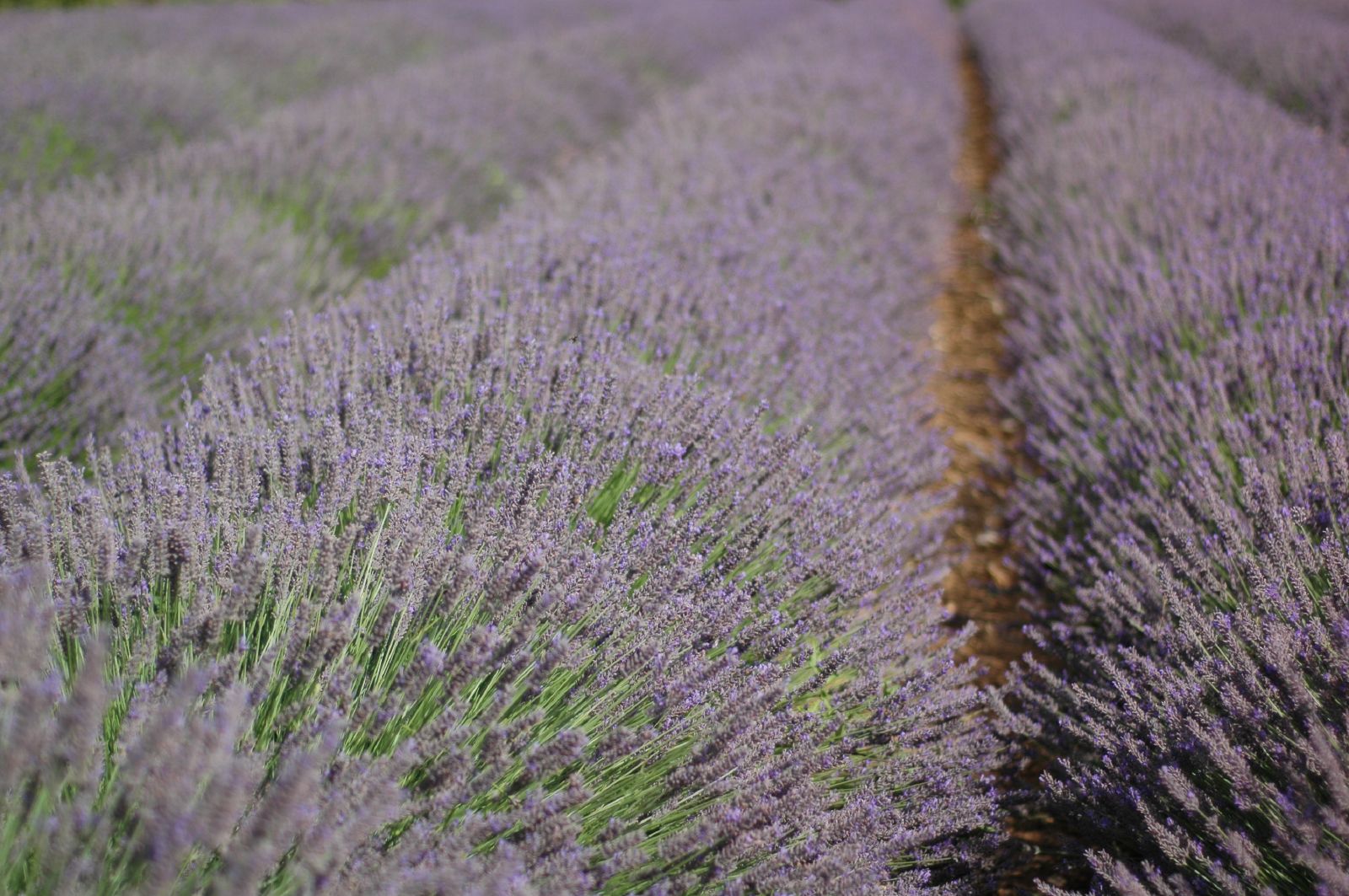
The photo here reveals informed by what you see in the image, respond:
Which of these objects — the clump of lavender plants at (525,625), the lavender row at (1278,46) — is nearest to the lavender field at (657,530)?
the clump of lavender plants at (525,625)

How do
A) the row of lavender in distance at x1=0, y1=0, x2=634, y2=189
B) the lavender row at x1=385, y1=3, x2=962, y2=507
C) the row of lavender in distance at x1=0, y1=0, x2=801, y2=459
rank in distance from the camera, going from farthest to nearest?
the row of lavender in distance at x1=0, y1=0, x2=634, y2=189 → the row of lavender in distance at x1=0, y1=0, x2=801, y2=459 → the lavender row at x1=385, y1=3, x2=962, y2=507

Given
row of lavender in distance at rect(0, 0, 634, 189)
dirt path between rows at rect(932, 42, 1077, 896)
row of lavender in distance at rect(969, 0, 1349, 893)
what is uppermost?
row of lavender in distance at rect(0, 0, 634, 189)

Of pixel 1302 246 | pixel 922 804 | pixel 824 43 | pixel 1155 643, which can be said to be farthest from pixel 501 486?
pixel 824 43

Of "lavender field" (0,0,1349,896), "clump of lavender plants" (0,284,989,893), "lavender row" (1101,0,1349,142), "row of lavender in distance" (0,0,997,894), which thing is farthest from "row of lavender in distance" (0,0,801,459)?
"lavender row" (1101,0,1349,142)

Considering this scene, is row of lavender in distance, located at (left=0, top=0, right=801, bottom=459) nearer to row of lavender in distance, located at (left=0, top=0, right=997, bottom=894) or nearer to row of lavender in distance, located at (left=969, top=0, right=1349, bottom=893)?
row of lavender in distance, located at (left=0, top=0, right=997, bottom=894)

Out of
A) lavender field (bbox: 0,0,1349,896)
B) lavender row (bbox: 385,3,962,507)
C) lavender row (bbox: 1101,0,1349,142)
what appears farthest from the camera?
lavender row (bbox: 1101,0,1349,142)

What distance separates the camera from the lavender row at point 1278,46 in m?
4.87

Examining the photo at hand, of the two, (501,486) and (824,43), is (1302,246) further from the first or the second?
(824,43)

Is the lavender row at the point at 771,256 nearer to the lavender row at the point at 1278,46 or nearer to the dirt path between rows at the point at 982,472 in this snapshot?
the dirt path between rows at the point at 982,472

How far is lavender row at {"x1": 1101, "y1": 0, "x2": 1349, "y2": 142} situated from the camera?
4.87 meters

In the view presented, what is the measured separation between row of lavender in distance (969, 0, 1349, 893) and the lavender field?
16 millimetres

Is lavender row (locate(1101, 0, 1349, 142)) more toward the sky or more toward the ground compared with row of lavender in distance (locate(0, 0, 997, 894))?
more toward the sky

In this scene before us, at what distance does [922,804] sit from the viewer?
4.60ft

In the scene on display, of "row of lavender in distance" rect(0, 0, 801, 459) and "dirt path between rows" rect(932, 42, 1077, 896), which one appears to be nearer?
A: "dirt path between rows" rect(932, 42, 1077, 896)
